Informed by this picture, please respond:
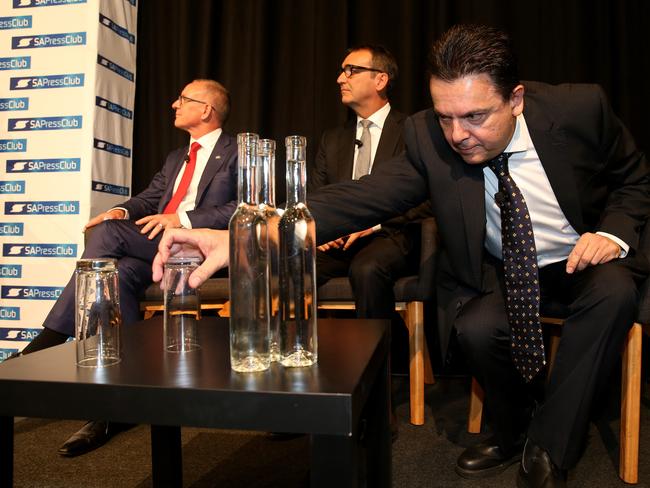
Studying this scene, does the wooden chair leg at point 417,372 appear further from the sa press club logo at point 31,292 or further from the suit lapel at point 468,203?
the sa press club logo at point 31,292

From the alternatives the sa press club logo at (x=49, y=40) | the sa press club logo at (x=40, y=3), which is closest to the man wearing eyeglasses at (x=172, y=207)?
the sa press club logo at (x=49, y=40)

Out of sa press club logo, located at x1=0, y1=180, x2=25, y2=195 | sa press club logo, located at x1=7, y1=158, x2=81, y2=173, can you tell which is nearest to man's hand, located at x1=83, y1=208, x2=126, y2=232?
sa press club logo, located at x1=7, y1=158, x2=81, y2=173

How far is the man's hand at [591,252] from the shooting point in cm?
141

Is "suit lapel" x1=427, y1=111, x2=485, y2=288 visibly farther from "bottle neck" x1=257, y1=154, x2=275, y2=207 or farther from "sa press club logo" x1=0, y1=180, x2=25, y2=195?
"sa press club logo" x1=0, y1=180, x2=25, y2=195

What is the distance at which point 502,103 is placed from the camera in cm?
143

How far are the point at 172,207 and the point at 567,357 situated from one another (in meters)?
1.91

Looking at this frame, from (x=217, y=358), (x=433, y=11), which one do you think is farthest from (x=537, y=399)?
(x=433, y=11)

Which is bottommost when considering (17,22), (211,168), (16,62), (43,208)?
(43,208)

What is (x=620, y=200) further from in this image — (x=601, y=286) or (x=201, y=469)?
(x=201, y=469)

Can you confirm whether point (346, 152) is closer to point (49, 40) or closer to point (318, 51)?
point (318, 51)

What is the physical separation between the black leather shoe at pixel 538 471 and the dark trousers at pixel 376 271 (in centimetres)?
72

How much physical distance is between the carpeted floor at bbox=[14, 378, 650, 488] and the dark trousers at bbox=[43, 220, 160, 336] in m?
0.43

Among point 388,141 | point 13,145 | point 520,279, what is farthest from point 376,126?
point 13,145

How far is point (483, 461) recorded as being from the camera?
151cm
